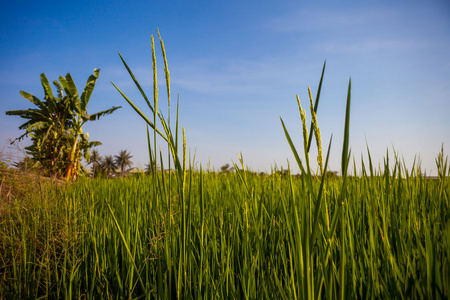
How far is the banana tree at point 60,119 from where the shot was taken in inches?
444

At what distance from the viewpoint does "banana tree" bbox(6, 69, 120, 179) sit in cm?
1127

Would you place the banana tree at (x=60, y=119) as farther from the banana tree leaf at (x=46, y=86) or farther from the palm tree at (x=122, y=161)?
the palm tree at (x=122, y=161)

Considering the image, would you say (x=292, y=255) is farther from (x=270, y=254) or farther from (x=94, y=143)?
(x=94, y=143)

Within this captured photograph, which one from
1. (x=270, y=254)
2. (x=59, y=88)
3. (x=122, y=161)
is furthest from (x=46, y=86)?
(x=122, y=161)

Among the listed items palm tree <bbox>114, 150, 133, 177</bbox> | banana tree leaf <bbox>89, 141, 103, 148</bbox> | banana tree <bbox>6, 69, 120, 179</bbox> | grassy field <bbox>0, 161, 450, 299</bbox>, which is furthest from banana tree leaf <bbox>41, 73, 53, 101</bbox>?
palm tree <bbox>114, 150, 133, 177</bbox>

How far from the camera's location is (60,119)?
11.7 m

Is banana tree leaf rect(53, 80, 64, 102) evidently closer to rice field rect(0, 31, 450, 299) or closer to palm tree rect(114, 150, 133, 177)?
rice field rect(0, 31, 450, 299)

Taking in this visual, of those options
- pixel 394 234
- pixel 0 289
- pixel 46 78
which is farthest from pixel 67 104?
pixel 394 234

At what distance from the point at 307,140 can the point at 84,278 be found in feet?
5.11

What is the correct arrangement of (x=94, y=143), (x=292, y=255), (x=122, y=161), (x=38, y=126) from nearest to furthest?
1. (x=292, y=255)
2. (x=38, y=126)
3. (x=94, y=143)
4. (x=122, y=161)

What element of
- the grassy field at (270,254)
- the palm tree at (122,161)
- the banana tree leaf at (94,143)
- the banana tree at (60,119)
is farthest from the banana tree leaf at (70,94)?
the palm tree at (122,161)

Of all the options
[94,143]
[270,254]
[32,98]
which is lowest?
[270,254]

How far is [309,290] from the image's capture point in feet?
1.80

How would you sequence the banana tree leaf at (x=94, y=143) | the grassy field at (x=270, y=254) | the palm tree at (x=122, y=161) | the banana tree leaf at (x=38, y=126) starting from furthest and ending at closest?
the palm tree at (x=122, y=161)
the banana tree leaf at (x=94, y=143)
the banana tree leaf at (x=38, y=126)
the grassy field at (x=270, y=254)
